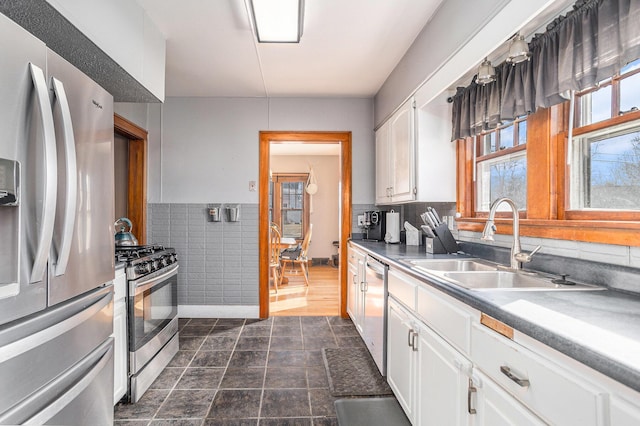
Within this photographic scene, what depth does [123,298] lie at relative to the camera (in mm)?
2006

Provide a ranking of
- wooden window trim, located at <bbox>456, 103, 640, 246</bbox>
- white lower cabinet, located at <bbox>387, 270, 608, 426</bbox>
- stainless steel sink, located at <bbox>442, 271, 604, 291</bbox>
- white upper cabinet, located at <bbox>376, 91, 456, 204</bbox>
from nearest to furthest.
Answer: white lower cabinet, located at <bbox>387, 270, 608, 426</bbox> → wooden window trim, located at <bbox>456, 103, 640, 246</bbox> → stainless steel sink, located at <bbox>442, 271, 604, 291</bbox> → white upper cabinet, located at <bbox>376, 91, 456, 204</bbox>

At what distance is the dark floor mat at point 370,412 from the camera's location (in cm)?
189

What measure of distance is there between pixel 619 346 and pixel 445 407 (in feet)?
2.67

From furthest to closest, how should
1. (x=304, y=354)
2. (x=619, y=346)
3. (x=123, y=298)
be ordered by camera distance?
(x=304, y=354) < (x=123, y=298) < (x=619, y=346)

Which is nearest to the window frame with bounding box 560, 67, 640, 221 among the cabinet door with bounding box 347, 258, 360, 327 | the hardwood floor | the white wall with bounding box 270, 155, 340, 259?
the cabinet door with bounding box 347, 258, 360, 327

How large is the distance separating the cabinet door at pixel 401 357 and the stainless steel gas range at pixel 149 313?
1.62m

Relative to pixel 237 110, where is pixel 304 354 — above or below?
below

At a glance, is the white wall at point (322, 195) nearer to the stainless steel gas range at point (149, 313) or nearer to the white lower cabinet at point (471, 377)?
the stainless steel gas range at point (149, 313)

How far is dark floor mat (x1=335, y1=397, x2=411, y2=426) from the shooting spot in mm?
1890

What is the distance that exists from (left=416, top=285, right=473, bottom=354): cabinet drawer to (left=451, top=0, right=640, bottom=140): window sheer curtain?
3.41 ft

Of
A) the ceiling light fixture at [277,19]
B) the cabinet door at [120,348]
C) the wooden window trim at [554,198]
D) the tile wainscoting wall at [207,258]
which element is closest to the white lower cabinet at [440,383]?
the wooden window trim at [554,198]

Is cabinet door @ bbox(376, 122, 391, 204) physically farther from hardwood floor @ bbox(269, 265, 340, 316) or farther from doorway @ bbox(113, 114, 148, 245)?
doorway @ bbox(113, 114, 148, 245)

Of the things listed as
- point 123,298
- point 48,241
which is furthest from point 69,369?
Result: point 123,298

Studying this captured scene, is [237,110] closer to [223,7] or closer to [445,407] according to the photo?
[223,7]
